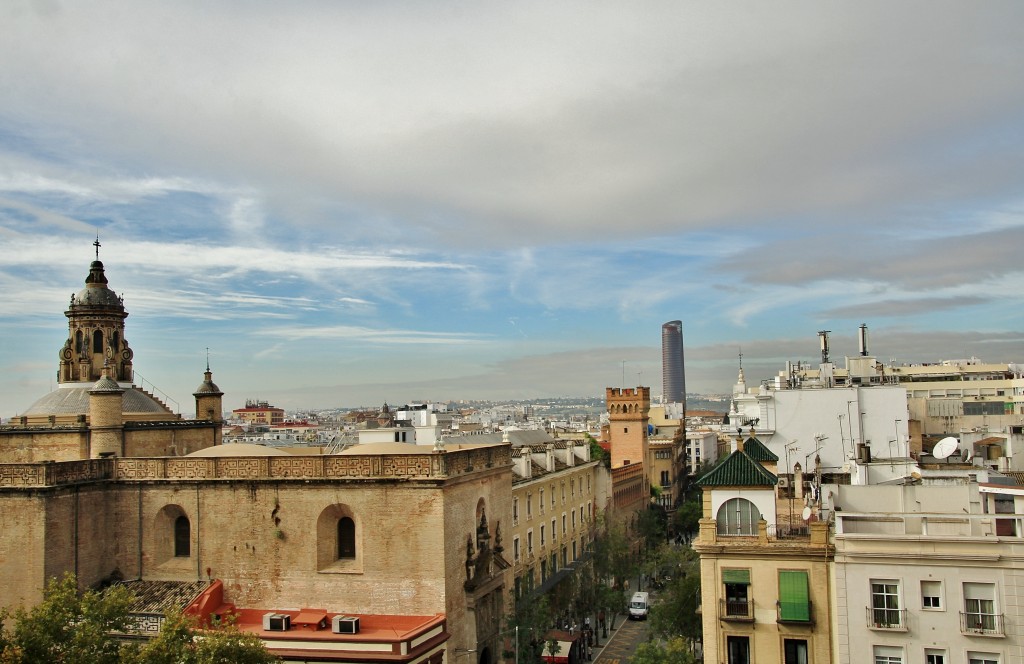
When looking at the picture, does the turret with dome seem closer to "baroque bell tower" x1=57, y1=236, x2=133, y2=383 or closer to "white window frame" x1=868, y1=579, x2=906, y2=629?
"baroque bell tower" x1=57, y1=236, x2=133, y2=383

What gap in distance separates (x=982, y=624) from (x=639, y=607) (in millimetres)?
39413

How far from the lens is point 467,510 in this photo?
31.4m

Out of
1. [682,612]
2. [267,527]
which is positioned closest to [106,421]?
[267,527]

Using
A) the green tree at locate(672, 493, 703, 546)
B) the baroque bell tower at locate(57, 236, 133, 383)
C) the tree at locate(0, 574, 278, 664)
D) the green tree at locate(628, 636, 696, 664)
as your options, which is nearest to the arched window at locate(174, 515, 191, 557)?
the tree at locate(0, 574, 278, 664)

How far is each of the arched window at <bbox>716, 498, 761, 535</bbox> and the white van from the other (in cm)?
3611

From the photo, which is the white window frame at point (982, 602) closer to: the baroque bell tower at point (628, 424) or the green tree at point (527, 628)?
the green tree at point (527, 628)

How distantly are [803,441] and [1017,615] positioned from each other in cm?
2587

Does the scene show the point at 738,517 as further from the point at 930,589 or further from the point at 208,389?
the point at 208,389

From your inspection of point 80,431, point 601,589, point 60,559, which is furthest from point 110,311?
point 601,589

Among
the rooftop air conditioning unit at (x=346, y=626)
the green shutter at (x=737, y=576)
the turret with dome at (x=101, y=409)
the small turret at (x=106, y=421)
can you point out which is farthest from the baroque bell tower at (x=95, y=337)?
the green shutter at (x=737, y=576)

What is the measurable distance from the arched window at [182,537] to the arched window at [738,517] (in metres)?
19.2

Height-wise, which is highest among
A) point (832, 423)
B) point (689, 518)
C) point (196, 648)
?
point (832, 423)

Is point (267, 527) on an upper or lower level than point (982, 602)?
upper

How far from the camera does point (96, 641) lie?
74.9 feet
